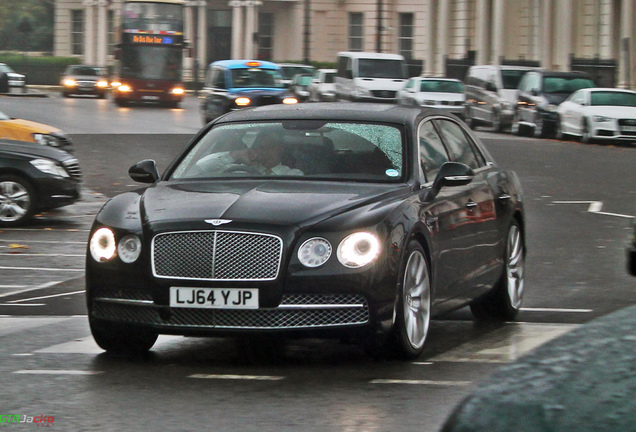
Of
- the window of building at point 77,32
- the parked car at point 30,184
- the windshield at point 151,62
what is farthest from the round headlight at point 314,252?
the window of building at point 77,32

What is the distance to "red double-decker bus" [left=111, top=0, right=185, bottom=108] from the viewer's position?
50.6m

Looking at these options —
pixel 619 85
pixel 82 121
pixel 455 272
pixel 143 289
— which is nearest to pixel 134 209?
pixel 143 289

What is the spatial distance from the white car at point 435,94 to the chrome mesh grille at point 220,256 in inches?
1303

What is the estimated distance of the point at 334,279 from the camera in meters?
6.70

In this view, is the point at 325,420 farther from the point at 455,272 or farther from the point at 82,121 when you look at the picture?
the point at 82,121

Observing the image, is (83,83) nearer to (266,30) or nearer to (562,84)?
(266,30)

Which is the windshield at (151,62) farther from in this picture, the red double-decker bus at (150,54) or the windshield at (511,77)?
the windshield at (511,77)

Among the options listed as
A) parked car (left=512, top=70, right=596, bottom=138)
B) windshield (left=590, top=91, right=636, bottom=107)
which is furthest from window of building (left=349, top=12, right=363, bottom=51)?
windshield (left=590, top=91, right=636, bottom=107)

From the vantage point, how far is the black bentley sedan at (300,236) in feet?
22.0

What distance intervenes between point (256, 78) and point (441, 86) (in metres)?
6.46

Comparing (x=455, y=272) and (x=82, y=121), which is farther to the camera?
(x=82, y=121)

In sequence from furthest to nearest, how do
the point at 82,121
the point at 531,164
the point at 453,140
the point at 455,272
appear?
1. the point at 82,121
2. the point at 531,164
3. the point at 453,140
4. the point at 455,272

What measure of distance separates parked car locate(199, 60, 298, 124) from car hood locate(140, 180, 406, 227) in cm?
2795

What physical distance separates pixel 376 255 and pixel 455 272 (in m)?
1.16
